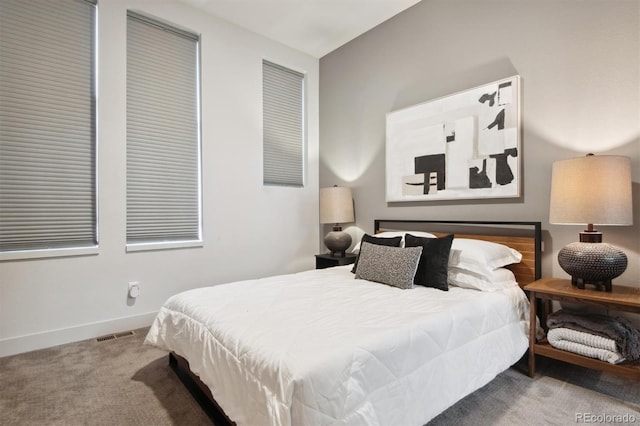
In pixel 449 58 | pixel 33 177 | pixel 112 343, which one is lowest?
pixel 112 343

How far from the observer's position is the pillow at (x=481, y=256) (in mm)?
2209

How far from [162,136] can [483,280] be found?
301cm

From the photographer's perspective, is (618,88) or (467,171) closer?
(618,88)

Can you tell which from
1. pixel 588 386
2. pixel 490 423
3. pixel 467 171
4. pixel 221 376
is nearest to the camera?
pixel 221 376

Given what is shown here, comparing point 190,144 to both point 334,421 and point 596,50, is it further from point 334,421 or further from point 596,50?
point 596,50

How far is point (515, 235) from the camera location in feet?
8.29

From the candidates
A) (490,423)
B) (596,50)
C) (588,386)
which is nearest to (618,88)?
(596,50)

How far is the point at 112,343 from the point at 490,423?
8.88 feet

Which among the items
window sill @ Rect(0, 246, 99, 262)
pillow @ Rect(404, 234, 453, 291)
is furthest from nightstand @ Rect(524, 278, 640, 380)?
window sill @ Rect(0, 246, 99, 262)

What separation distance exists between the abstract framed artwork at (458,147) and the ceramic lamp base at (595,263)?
2.06ft

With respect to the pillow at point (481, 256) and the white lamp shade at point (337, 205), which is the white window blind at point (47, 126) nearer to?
the white lamp shade at point (337, 205)

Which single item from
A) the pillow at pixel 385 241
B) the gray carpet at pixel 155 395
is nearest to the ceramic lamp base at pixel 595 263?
the gray carpet at pixel 155 395

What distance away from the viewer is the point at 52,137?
2.60m

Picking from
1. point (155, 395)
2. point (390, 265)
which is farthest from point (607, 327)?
point (155, 395)
